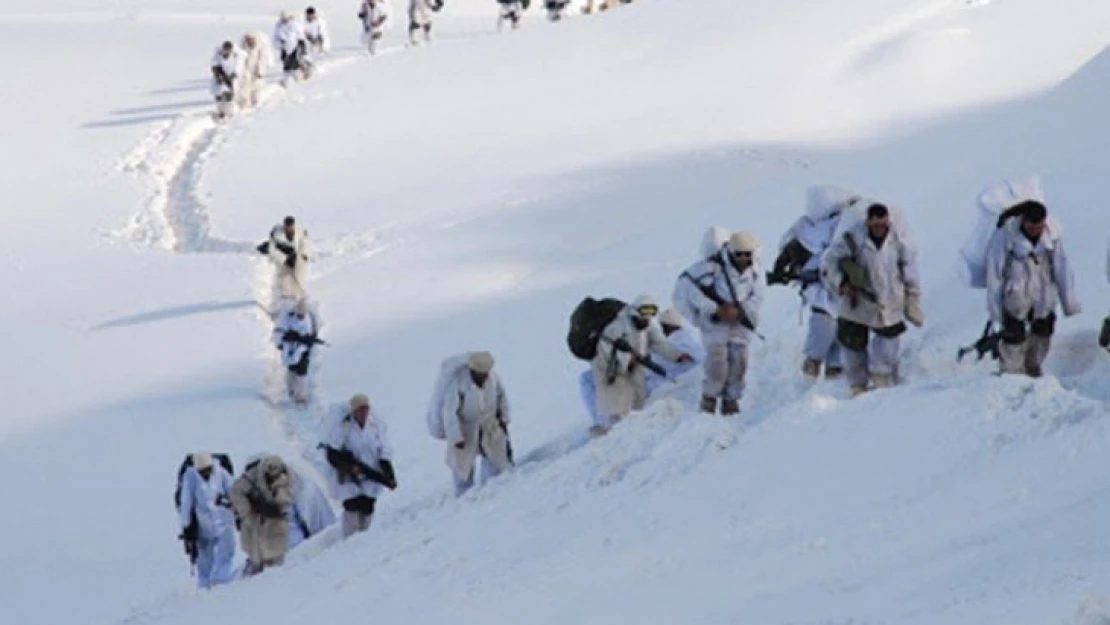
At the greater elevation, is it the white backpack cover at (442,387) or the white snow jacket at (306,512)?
the white backpack cover at (442,387)

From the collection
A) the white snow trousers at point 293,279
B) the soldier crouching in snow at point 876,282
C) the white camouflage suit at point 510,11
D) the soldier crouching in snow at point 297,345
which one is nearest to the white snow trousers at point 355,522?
the soldier crouching in snow at point 876,282

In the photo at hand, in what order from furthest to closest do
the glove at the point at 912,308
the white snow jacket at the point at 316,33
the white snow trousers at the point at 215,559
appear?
the white snow jacket at the point at 316,33 → the white snow trousers at the point at 215,559 → the glove at the point at 912,308

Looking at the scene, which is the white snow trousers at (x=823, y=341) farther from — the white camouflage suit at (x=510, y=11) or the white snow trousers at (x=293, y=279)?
the white camouflage suit at (x=510, y=11)

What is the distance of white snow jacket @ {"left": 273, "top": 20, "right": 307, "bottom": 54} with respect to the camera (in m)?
37.2

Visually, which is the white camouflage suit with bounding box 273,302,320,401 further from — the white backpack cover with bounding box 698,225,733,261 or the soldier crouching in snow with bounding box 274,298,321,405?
the white backpack cover with bounding box 698,225,733,261

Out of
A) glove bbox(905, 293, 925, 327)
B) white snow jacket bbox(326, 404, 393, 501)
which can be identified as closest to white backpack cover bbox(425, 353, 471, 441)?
white snow jacket bbox(326, 404, 393, 501)

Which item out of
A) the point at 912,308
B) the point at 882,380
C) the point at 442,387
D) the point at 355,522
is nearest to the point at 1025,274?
the point at 912,308

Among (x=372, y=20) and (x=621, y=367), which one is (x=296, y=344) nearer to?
(x=621, y=367)

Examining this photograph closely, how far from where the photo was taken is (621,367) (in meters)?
15.0

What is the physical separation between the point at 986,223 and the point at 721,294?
1.80 m

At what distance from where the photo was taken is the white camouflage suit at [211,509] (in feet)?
53.9

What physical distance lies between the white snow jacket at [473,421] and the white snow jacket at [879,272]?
287 centimetres

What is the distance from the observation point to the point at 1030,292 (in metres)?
13.0

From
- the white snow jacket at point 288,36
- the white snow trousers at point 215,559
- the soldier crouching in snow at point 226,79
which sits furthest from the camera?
the white snow jacket at point 288,36
